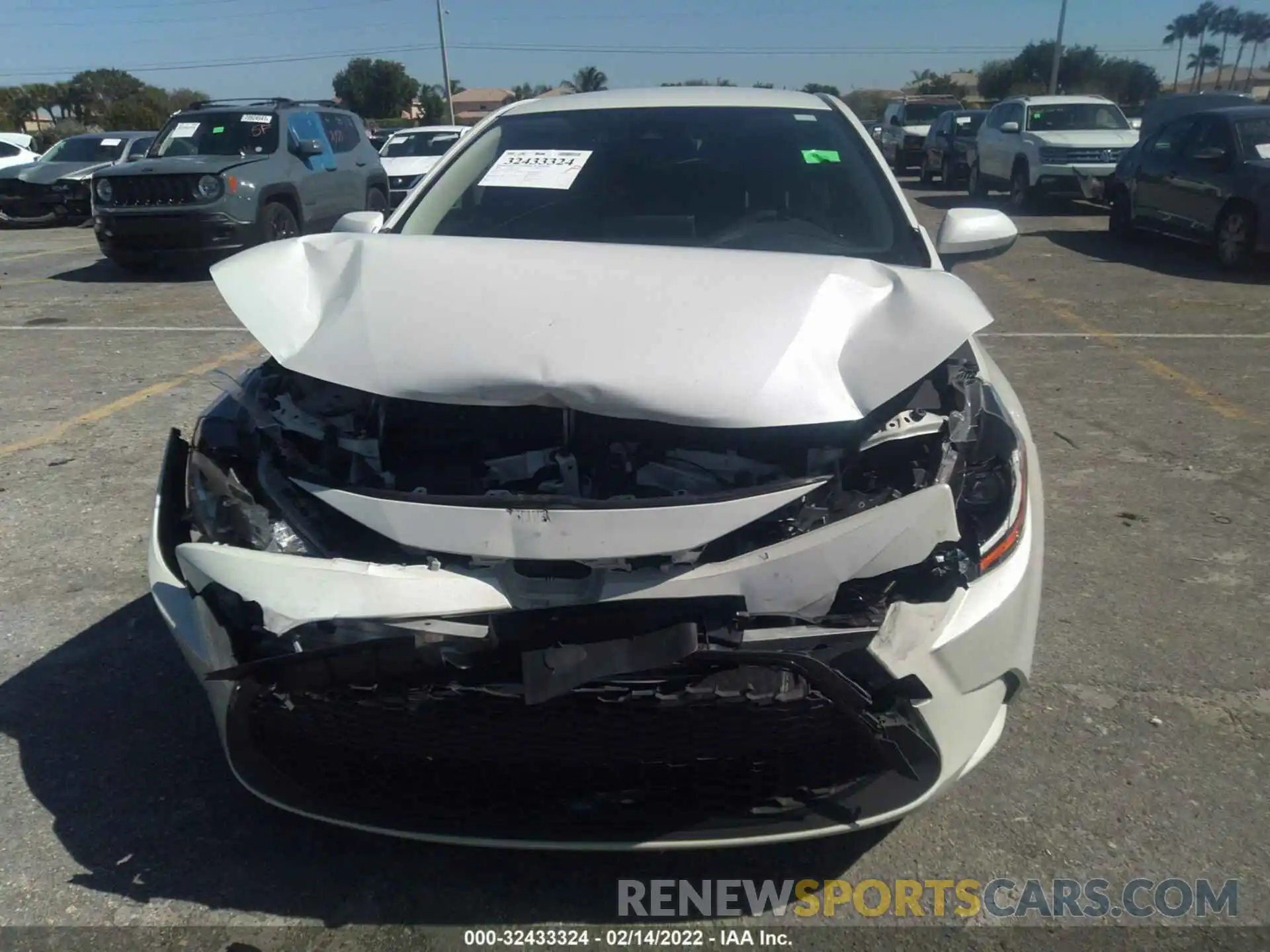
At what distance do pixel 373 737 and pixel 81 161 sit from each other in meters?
19.0

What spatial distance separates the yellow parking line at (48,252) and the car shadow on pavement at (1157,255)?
1301 cm

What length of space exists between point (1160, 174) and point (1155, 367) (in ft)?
19.5

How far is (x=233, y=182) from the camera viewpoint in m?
10.9

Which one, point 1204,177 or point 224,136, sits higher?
point 224,136

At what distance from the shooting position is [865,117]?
40438 mm

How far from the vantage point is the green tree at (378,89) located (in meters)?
70.9

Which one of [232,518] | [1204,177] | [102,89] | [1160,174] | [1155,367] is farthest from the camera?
Answer: [102,89]

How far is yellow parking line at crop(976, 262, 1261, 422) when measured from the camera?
19.1 feet

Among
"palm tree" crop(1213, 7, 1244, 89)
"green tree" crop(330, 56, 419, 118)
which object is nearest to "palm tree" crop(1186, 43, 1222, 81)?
"palm tree" crop(1213, 7, 1244, 89)

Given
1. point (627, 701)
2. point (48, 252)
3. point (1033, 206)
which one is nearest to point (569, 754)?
point (627, 701)

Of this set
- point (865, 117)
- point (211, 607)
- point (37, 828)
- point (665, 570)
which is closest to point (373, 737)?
point (211, 607)

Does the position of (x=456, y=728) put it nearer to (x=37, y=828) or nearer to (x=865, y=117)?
(x=37, y=828)

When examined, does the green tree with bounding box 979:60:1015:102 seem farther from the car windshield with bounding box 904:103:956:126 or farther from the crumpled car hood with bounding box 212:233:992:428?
the crumpled car hood with bounding box 212:233:992:428

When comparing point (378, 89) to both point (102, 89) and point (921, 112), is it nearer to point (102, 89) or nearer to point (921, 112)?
point (102, 89)
